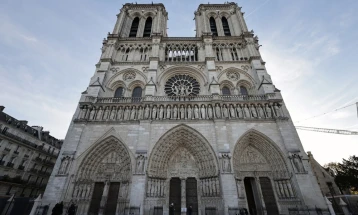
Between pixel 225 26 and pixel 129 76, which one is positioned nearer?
pixel 129 76

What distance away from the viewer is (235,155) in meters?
11.5

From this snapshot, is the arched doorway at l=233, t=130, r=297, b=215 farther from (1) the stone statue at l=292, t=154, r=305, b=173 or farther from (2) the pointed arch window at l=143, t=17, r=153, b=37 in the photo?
(2) the pointed arch window at l=143, t=17, r=153, b=37

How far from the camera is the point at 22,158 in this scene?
56.9 ft

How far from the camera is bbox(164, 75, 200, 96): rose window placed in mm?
15633

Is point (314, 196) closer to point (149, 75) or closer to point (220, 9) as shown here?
point (149, 75)

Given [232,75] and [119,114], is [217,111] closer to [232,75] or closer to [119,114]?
[232,75]

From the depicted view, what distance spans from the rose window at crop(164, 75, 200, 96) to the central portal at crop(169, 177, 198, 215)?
290 inches

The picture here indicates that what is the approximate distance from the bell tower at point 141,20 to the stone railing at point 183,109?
9799mm

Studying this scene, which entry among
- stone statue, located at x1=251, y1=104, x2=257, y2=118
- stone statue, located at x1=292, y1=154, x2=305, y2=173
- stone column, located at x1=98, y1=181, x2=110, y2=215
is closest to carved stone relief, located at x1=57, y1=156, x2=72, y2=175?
stone column, located at x1=98, y1=181, x2=110, y2=215

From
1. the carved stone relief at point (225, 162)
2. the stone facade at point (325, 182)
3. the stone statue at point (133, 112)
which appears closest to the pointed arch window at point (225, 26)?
the stone statue at point (133, 112)

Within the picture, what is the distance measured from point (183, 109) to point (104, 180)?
285 inches

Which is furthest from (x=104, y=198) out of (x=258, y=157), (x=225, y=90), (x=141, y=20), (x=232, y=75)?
(x=141, y=20)

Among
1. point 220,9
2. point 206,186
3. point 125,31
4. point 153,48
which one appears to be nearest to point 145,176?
point 206,186

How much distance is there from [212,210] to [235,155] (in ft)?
12.0
